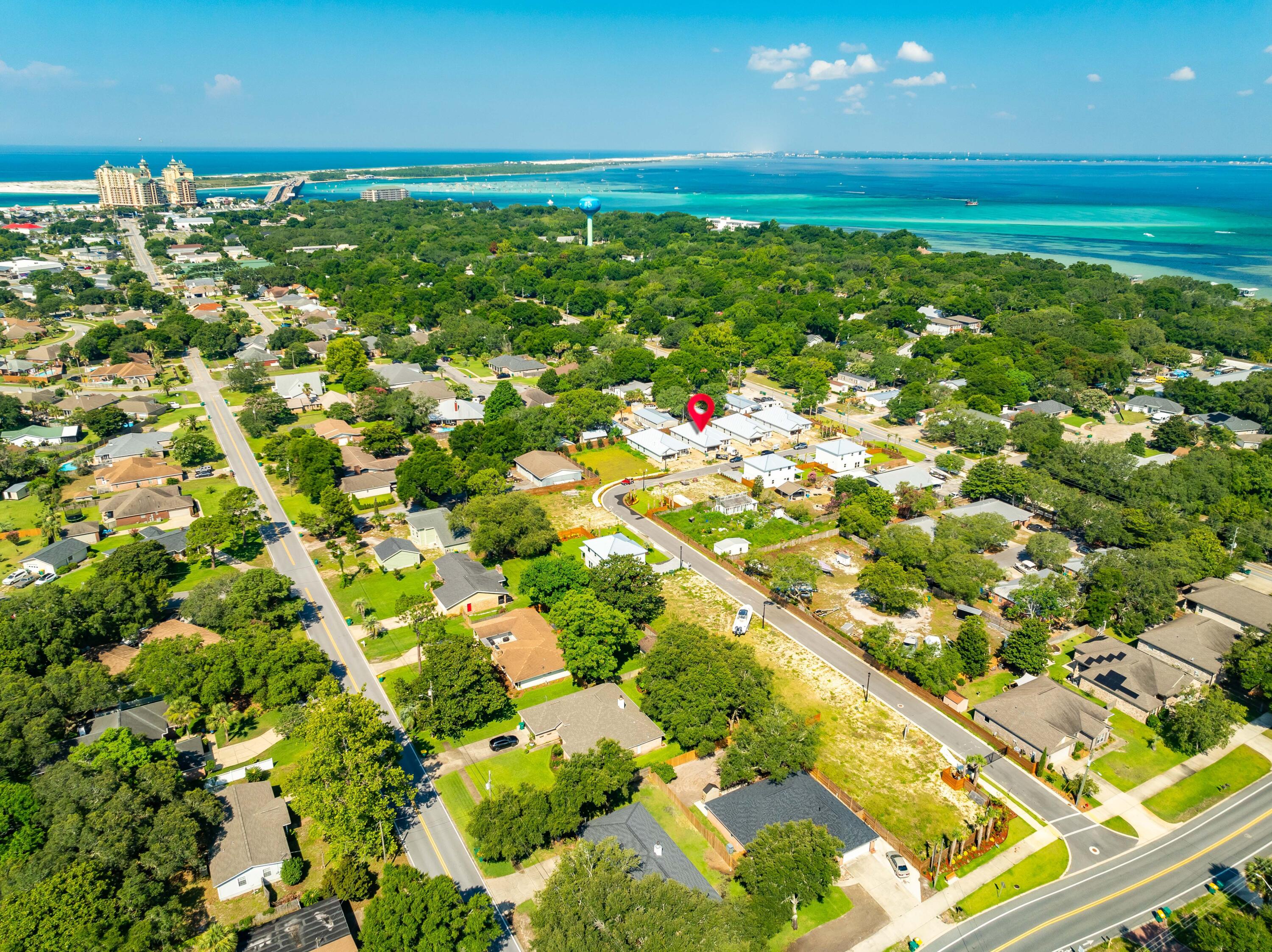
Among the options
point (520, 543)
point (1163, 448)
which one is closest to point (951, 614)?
point (520, 543)

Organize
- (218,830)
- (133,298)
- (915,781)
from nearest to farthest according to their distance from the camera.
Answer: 1. (218,830)
2. (915,781)
3. (133,298)

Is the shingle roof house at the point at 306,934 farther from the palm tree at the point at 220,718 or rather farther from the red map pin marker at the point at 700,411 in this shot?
the red map pin marker at the point at 700,411

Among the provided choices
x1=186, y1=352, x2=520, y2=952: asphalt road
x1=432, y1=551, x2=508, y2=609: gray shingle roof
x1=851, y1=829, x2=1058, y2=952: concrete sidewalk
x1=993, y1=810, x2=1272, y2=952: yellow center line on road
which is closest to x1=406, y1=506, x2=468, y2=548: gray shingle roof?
x1=432, y1=551, x2=508, y2=609: gray shingle roof

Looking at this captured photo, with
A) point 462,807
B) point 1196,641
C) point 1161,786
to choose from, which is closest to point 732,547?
point 462,807

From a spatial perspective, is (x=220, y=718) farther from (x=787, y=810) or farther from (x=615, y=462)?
(x=615, y=462)

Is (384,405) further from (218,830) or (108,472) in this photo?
(218,830)

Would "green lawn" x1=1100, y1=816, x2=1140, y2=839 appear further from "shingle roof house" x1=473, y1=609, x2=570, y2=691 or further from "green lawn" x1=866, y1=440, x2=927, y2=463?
"green lawn" x1=866, y1=440, x2=927, y2=463
